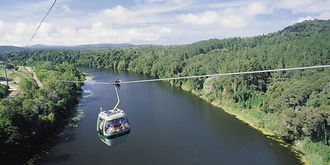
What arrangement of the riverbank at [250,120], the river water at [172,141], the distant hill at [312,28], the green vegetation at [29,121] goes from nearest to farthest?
A: 1. the green vegetation at [29,121]
2. the river water at [172,141]
3. the riverbank at [250,120]
4. the distant hill at [312,28]

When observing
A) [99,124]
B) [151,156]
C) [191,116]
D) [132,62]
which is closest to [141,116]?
[191,116]

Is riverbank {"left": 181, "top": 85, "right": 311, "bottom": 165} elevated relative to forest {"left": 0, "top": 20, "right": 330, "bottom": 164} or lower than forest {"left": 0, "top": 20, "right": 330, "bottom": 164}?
lower

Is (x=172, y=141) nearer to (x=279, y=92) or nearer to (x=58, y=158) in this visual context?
(x=58, y=158)

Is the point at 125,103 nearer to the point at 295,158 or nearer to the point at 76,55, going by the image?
the point at 295,158

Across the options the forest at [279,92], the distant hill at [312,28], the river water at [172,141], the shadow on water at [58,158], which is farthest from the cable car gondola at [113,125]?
the distant hill at [312,28]

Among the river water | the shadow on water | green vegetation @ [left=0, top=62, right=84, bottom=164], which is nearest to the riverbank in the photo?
the river water

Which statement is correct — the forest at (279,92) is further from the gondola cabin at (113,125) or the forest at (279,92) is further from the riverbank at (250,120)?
the gondola cabin at (113,125)

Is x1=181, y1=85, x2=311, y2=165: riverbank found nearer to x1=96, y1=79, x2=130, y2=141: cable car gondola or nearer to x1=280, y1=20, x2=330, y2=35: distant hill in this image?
x1=96, y1=79, x2=130, y2=141: cable car gondola
